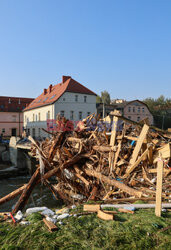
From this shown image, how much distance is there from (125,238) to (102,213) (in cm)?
72

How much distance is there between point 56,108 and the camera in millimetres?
32438

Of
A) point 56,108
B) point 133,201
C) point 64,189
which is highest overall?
point 56,108

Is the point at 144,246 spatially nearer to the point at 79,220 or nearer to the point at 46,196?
the point at 79,220

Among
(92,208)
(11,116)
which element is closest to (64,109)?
(11,116)

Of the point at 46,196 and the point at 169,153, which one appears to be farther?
the point at 46,196

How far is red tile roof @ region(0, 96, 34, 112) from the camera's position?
4688 centimetres

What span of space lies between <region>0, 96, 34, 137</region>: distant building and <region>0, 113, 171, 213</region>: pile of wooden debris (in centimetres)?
4117

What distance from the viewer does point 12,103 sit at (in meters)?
49.4

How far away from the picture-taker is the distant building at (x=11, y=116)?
Answer: 45344mm

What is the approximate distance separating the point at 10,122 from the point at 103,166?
1728 inches

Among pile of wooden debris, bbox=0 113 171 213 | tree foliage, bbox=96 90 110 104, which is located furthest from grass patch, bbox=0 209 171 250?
tree foliage, bbox=96 90 110 104

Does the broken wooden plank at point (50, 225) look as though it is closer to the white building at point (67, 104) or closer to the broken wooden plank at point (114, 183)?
the broken wooden plank at point (114, 183)

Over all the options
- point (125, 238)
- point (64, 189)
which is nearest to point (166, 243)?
point (125, 238)

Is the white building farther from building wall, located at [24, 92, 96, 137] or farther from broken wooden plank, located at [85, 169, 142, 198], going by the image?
broken wooden plank, located at [85, 169, 142, 198]
